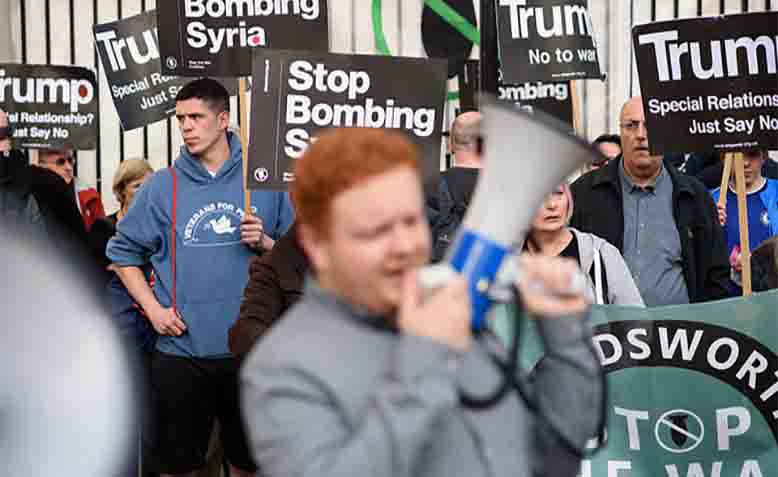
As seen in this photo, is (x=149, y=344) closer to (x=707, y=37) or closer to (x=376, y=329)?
(x=707, y=37)

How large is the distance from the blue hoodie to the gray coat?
366 cm

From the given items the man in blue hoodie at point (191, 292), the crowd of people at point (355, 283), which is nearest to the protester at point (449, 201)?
the crowd of people at point (355, 283)

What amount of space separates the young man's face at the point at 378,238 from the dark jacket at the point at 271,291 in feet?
9.48

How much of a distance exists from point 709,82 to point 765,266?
0.77 m

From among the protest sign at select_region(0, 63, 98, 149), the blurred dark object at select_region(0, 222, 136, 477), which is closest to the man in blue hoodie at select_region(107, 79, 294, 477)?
the blurred dark object at select_region(0, 222, 136, 477)

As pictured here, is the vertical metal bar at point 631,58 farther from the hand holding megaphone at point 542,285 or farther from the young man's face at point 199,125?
the hand holding megaphone at point 542,285

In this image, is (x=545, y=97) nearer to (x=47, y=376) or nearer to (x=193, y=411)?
(x=193, y=411)

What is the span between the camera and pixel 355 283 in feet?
7.42

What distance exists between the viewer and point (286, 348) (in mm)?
2291

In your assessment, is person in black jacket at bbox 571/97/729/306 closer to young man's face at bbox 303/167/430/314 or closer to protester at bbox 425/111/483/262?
protester at bbox 425/111/483/262

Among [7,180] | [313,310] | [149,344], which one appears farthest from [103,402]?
[313,310]

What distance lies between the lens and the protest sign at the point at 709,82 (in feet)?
19.6

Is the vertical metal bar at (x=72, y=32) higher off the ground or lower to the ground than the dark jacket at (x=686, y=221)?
higher

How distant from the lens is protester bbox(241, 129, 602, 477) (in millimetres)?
2148
